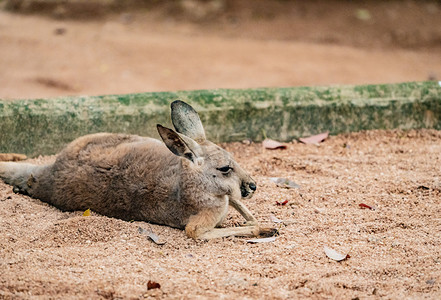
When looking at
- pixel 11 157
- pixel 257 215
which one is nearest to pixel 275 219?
pixel 257 215

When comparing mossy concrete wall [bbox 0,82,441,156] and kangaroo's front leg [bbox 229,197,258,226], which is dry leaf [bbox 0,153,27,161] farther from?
kangaroo's front leg [bbox 229,197,258,226]

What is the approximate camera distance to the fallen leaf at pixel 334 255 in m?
3.47

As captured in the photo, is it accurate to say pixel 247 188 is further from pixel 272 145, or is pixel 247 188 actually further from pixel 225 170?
pixel 272 145

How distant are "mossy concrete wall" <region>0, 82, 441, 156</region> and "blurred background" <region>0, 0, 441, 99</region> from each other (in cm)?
234

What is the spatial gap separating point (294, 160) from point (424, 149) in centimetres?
135

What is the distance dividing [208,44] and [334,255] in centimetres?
785

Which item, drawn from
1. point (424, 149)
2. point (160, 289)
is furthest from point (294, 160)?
point (160, 289)

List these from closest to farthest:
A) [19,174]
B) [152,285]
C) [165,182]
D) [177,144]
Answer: [152,285] < [177,144] < [165,182] < [19,174]

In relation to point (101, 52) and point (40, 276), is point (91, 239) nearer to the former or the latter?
A: point (40, 276)

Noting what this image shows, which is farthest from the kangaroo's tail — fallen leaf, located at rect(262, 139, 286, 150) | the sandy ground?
fallen leaf, located at rect(262, 139, 286, 150)

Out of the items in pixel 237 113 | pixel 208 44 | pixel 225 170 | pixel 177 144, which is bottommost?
pixel 208 44

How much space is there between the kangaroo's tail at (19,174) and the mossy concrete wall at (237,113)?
0.51m

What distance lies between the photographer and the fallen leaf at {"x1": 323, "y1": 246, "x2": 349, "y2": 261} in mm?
3475

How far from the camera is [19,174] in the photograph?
459 cm
